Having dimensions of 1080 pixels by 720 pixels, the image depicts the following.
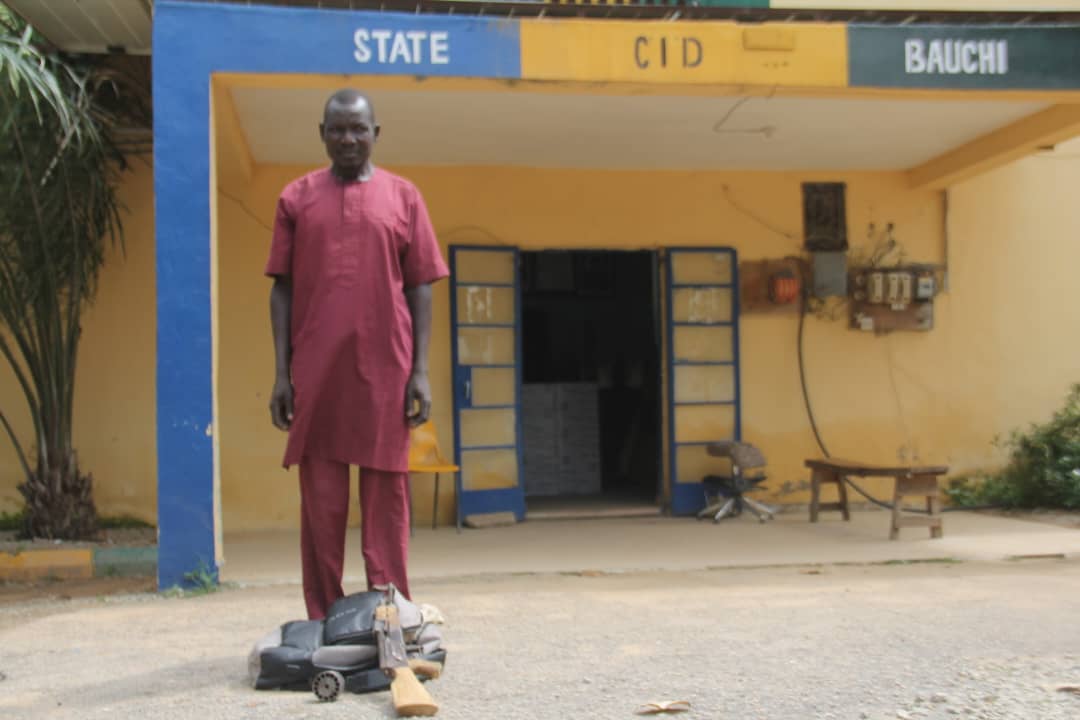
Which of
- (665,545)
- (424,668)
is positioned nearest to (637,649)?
(424,668)

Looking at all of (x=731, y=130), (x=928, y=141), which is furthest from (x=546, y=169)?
(x=928, y=141)

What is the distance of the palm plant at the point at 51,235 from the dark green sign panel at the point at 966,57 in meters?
4.34

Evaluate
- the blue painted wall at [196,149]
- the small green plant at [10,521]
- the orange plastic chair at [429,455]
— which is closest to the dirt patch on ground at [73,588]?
the blue painted wall at [196,149]

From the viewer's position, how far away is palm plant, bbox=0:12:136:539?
5.63m

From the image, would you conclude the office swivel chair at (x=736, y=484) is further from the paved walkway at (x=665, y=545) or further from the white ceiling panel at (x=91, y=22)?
the white ceiling panel at (x=91, y=22)

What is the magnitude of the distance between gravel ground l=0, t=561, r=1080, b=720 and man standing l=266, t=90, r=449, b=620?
53cm

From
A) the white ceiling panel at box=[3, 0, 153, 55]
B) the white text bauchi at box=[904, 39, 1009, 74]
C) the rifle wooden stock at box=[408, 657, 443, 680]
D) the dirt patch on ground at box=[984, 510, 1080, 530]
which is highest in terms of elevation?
the white ceiling panel at box=[3, 0, 153, 55]

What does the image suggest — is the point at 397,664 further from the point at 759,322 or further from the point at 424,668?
the point at 759,322

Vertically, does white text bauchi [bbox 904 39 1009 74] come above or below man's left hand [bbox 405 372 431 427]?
above

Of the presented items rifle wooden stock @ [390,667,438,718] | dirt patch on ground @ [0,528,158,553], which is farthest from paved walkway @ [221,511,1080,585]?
rifle wooden stock @ [390,667,438,718]

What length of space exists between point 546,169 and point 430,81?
254 cm

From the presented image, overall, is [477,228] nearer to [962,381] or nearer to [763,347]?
[763,347]

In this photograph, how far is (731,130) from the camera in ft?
23.5

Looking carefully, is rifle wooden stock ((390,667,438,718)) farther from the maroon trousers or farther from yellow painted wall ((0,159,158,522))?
yellow painted wall ((0,159,158,522))
